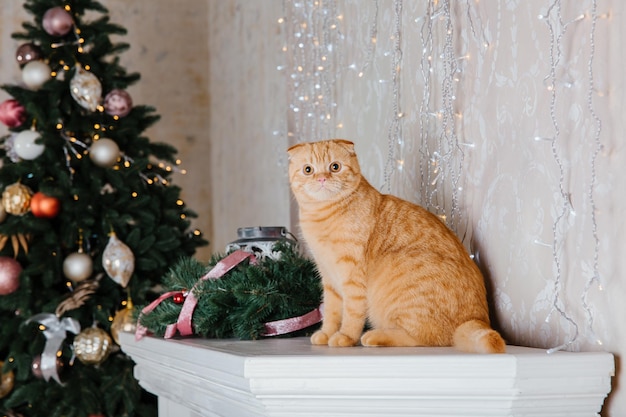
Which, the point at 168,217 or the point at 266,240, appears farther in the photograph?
the point at 168,217

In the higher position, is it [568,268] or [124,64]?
[124,64]

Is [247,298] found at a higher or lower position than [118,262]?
higher

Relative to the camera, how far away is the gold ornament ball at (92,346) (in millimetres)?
2174

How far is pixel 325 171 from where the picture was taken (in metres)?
1.16

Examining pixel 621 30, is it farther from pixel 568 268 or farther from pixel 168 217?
pixel 168 217

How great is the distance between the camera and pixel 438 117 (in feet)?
4.62

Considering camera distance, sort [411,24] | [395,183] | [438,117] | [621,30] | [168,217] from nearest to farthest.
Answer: [621,30] < [438,117] < [411,24] < [395,183] < [168,217]

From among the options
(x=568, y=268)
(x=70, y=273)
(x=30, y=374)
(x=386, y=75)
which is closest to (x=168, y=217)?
(x=70, y=273)

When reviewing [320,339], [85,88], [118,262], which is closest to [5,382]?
[118,262]

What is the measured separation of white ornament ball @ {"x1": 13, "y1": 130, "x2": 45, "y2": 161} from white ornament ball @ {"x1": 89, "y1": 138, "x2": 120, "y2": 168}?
5.7 inches

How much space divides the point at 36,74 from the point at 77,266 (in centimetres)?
60

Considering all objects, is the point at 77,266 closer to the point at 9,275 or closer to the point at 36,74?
the point at 9,275

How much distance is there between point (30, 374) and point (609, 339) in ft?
5.73

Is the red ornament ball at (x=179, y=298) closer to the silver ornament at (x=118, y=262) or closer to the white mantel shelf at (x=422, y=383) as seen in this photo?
the white mantel shelf at (x=422, y=383)
